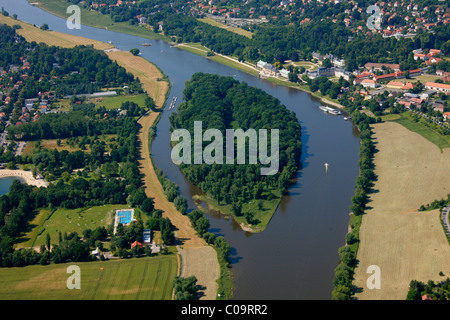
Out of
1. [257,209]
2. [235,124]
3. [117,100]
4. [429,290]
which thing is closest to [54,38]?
[117,100]

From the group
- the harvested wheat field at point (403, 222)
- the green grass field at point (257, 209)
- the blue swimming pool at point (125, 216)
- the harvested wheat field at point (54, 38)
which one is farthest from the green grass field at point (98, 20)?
the blue swimming pool at point (125, 216)

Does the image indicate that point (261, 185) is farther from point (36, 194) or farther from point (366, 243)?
point (36, 194)

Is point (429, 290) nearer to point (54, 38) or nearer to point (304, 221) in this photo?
point (304, 221)

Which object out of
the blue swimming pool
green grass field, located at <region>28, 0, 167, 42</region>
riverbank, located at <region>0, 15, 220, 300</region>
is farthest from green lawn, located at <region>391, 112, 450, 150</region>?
green grass field, located at <region>28, 0, 167, 42</region>

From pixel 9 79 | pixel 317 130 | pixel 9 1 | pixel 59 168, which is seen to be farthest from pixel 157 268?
pixel 9 1

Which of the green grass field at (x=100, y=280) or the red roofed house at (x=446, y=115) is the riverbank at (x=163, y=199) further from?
the red roofed house at (x=446, y=115)

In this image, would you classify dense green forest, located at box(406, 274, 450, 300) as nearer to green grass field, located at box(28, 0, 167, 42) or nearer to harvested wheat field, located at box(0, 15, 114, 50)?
harvested wheat field, located at box(0, 15, 114, 50)
